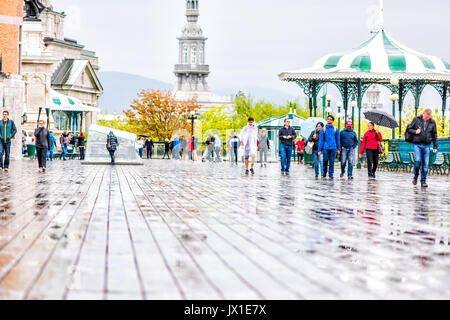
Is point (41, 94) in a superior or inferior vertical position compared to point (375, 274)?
superior

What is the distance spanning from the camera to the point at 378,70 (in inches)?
1334

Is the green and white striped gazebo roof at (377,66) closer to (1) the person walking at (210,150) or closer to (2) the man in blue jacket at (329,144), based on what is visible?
(2) the man in blue jacket at (329,144)

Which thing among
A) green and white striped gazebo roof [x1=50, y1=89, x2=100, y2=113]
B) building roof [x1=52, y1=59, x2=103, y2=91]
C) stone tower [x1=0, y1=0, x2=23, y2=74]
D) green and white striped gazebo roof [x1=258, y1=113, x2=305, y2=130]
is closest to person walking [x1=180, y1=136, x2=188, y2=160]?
green and white striped gazebo roof [x1=258, y1=113, x2=305, y2=130]

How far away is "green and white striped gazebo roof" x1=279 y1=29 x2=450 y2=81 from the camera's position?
33.4 meters

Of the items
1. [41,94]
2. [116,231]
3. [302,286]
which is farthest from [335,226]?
[41,94]

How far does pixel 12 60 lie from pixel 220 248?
31.4m

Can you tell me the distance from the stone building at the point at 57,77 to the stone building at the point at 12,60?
5876 millimetres

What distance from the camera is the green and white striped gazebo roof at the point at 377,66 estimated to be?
33.4 m

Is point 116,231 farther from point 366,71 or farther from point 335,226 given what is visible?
point 366,71

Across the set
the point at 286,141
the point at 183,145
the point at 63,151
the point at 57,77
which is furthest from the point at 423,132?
the point at 57,77

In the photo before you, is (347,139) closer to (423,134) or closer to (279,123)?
(423,134)

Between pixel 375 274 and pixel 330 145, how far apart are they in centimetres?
1627
